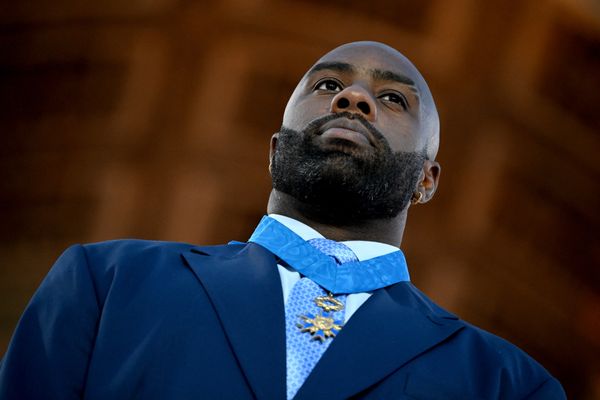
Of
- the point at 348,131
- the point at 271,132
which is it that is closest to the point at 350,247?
the point at 348,131

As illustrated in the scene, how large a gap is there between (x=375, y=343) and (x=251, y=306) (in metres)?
0.17

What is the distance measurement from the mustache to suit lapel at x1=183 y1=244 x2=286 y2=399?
0.87ft

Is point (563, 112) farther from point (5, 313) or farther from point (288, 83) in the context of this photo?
point (5, 313)

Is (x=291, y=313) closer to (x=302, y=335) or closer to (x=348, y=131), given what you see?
(x=302, y=335)

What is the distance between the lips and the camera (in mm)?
1515

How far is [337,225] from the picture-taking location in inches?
61.9

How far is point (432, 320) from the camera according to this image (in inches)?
52.8

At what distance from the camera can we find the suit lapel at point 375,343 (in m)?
1.16

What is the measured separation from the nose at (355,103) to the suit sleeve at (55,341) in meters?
0.53

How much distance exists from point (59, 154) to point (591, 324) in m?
2.14

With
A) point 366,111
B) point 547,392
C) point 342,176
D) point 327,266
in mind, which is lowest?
point 547,392

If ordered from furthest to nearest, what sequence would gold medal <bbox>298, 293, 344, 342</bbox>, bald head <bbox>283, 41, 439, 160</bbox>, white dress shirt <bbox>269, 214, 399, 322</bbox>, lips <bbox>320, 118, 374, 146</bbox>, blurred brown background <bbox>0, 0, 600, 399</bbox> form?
blurred brown background <bbox>0, 0, 600, 399</bbox> → bald head <bbox>283, 41, 439, 160</bbox> → lips <bbox>320, 118, 374, 146</bbox> → white dress shirt <bbox>269, 214, 399, 322</bbox> → gold medal <bbox>298, 293, 344, 342</bbox>

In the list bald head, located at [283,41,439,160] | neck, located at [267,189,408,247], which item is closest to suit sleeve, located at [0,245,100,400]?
neck, located at [267,189,408,247]

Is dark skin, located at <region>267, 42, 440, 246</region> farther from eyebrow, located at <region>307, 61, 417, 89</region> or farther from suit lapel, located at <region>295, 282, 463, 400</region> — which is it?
suit lapel, located at <region>295, 282, 463, 400</region>
